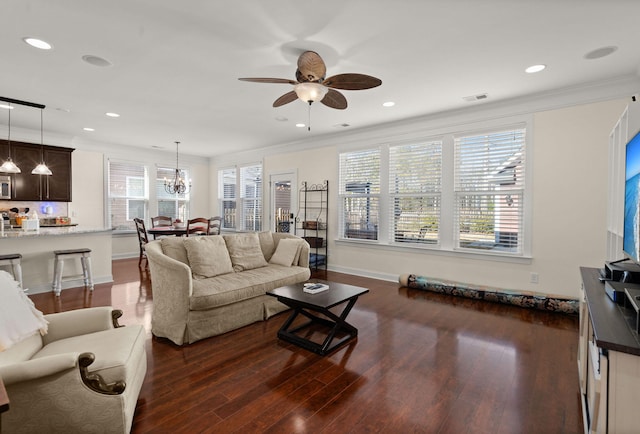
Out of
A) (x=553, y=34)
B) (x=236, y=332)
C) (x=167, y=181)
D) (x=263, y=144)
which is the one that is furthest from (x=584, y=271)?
(x=167, y=181)

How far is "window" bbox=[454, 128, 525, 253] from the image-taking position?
13.9 feet

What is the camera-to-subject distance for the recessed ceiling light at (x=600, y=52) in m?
2.83

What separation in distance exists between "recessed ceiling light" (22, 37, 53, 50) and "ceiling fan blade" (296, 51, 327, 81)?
7.52 ft

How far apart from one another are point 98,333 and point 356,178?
185 inches

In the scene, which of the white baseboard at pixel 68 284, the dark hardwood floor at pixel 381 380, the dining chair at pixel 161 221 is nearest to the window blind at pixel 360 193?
the dark hardwood floor at pixel 381 380

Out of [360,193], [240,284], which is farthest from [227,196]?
[240,284]

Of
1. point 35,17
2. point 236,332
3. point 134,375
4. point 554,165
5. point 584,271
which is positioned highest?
point 35,17

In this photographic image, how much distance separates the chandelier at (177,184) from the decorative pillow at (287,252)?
434cm

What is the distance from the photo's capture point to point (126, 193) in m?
7.65

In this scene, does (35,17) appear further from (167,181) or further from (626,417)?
(167,181)

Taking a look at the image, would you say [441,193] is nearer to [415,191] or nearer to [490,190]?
[415,191]

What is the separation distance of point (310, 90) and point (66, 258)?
14.3 ft

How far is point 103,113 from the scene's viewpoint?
4938mm

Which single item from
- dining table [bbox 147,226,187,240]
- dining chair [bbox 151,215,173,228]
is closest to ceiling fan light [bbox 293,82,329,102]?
dining table [bbox 147,226,187,240]
